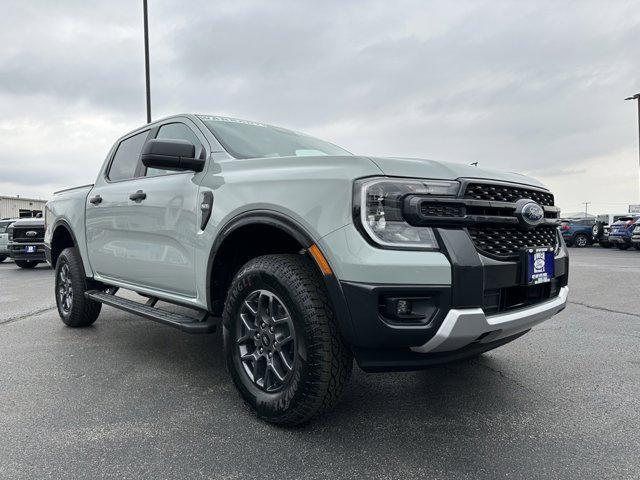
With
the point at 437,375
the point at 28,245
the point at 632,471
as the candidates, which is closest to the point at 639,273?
the point at 437,375

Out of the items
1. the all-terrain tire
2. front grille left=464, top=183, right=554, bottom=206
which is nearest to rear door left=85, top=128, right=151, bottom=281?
the all-terrain tire

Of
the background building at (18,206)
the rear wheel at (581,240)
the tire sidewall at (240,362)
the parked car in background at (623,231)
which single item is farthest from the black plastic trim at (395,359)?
the background building at (18,206)

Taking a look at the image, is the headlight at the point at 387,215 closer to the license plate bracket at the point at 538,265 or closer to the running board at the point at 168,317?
the license plate bracket at the point at 538,265

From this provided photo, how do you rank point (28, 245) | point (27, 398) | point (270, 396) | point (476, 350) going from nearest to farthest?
point (476, 350) → point (270, 396) → point (27, 398) → point (28, 245)

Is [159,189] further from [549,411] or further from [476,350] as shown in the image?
[549,411]

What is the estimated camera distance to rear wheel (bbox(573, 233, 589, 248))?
22.4 metres

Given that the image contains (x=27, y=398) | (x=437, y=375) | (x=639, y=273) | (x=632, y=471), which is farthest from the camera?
(x=639, y=273)

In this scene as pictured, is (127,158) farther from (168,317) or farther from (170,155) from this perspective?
(168,317)

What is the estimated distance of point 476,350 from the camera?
219cm

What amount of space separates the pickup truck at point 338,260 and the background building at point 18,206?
35987 mm

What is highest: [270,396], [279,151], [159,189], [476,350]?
[279,151]

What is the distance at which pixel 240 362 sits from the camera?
99.9 inches

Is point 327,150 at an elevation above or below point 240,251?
above

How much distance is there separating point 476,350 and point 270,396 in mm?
1042
